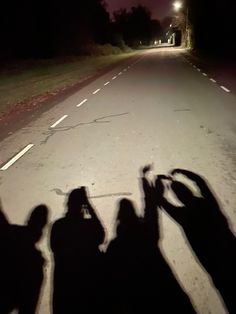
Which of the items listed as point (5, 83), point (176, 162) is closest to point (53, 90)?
point (5, 83)

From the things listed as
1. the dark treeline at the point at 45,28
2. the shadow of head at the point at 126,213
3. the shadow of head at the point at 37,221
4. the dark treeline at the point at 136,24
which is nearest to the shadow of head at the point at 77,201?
the shadow of head at the point at 37,221

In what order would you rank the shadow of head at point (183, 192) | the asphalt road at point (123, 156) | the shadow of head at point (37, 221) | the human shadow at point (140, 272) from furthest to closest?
1. the shadow of head at point (183, 192)
2. the shadow of head at point (37, 221)
3. the asphalt road at point (123, 156)
4. the human shadow at point (140, 272)

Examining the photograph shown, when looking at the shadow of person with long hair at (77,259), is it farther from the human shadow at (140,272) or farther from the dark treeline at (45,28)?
the dark treeline at (45,28)

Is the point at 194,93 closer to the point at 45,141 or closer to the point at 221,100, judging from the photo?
the point at 221,100

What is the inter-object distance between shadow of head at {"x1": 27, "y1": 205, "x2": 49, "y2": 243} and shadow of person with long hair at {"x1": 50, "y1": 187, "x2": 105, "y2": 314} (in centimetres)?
19

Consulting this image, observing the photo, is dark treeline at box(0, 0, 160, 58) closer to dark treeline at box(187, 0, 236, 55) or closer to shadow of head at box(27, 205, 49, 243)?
dark treeline at box(187, 0, 236, 55)

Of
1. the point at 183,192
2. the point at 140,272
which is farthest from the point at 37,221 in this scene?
the point at 183,192

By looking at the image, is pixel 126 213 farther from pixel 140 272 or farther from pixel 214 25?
pixel 214 25

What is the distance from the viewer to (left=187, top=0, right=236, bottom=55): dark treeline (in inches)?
1325

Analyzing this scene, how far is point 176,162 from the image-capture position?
6438 millimetres

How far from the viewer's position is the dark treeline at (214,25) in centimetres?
3366

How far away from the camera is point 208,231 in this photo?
418 cm

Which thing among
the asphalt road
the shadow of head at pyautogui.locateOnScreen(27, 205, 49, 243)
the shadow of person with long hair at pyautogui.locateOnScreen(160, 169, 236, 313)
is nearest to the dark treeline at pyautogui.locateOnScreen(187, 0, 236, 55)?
the asphalt road

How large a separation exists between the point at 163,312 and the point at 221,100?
1033cm
